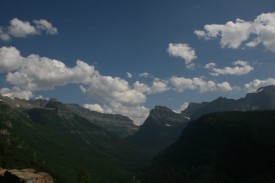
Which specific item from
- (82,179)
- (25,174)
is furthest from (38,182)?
(82,179)

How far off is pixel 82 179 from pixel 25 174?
95675 mm

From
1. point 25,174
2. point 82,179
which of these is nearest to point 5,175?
point 25,174

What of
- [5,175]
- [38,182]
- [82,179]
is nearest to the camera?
[5,175]

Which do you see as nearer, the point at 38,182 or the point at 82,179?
the point at 38,182

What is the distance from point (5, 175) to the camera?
99.6m

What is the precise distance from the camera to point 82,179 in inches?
7697

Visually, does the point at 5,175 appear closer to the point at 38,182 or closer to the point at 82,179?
the point at 38,182

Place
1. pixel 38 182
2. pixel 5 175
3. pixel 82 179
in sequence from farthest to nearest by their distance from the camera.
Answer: pixel 82 179 < pixel 38 182 < pixel 5 175

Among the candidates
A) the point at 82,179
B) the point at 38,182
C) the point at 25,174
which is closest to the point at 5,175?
the point at 25,174

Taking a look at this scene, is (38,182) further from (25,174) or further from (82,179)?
(82,179)

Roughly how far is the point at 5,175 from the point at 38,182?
1197 centimetres

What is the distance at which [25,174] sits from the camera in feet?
334

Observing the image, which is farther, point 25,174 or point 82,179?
Answer: point 82,179

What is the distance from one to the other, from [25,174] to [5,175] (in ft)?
15.1
